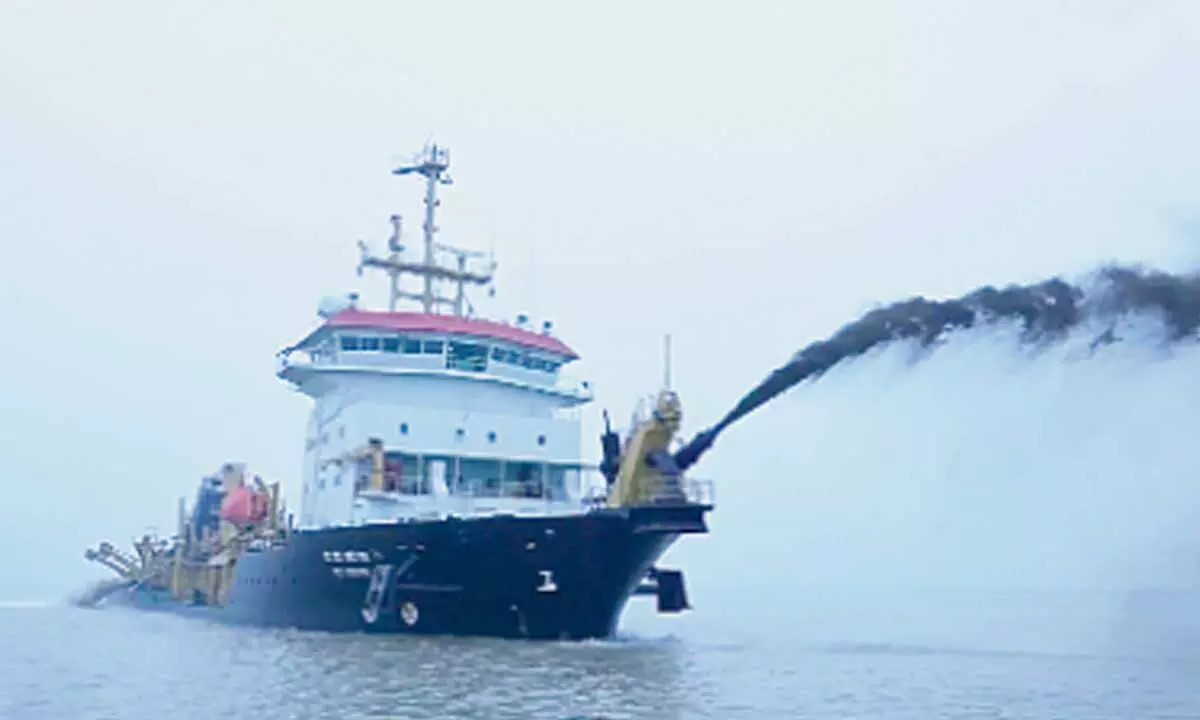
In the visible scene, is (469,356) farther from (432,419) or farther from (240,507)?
(240,507)

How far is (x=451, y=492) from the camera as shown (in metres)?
33.2

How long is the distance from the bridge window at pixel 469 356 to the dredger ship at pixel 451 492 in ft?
0.13

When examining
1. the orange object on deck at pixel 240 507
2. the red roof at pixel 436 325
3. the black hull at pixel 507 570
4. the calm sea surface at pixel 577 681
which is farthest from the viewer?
the orange object on deck at pixel 240 507

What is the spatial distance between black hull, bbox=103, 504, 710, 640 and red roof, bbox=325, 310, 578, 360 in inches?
269

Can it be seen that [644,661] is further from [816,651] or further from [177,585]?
[177,585]

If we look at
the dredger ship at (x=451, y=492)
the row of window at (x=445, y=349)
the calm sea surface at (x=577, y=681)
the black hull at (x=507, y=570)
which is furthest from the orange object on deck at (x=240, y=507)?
the black hull at (x=507, y=570)

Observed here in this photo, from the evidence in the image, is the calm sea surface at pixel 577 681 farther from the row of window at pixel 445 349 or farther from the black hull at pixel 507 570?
the row of window at pixel 445 349

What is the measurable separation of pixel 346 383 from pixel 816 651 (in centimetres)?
1536

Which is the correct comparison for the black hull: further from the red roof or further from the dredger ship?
the red roof

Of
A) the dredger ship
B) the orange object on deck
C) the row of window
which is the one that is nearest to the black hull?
the dredger ship

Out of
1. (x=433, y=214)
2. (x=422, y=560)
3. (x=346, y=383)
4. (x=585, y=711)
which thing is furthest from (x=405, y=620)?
(x=433, y=214)

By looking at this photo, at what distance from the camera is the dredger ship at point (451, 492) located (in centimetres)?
2775

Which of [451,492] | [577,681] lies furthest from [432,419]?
[577,681]

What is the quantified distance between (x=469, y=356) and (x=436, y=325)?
4.29ft
